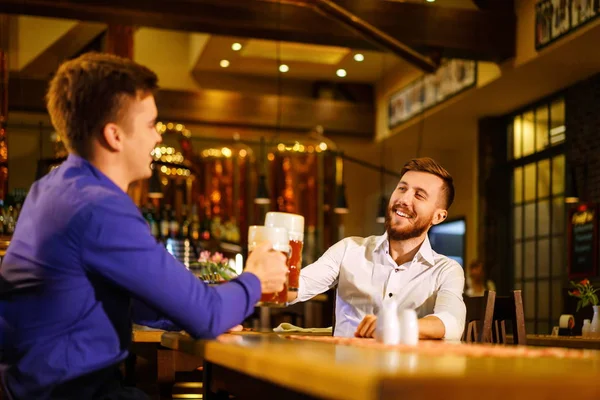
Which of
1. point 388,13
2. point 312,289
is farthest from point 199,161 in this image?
point 312,289

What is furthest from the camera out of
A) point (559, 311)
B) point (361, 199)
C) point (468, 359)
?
point (361, 199)

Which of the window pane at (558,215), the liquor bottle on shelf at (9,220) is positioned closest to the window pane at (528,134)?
the window pane at (558,215)

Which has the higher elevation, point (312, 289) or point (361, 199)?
point (361, 199)

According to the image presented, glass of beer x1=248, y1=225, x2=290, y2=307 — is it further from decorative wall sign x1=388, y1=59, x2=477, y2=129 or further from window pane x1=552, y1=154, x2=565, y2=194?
window pane x1=552, y1=154, x2=565, y2=194

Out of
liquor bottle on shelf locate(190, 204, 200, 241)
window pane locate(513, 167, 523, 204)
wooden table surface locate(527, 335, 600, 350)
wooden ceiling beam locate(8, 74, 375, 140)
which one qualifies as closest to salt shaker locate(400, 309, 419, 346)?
wooden table surface locate(527, 335, 600, 350)

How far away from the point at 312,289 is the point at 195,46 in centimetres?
918

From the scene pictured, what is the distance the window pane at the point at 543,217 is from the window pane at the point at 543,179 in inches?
3.7

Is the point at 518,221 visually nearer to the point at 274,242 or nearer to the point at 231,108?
the point at 231,108

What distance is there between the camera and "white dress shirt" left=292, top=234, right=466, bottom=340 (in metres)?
2.92

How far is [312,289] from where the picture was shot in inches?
122

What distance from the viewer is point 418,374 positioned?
1078 mm

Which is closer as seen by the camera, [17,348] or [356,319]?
[17,348]

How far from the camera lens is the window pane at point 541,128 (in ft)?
30.8

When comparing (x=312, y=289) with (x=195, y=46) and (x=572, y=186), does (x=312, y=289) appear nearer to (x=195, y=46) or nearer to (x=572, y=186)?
(x=572, y=186)
